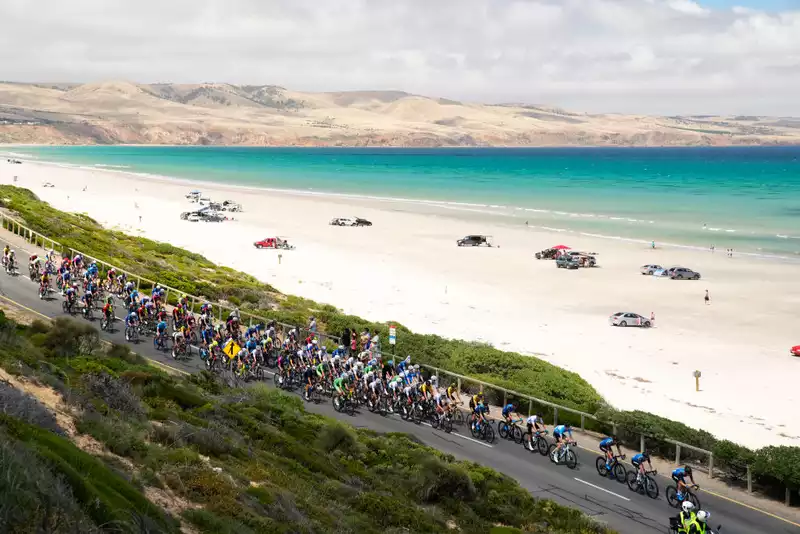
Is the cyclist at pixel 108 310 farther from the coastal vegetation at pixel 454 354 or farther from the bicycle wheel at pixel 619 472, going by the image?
the bicycle wheel at pixel 619 472

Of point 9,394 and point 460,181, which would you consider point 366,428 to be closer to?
point 9,394

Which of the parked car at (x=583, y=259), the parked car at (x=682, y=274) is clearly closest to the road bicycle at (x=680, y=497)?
the parked car at (x=682, y=274)

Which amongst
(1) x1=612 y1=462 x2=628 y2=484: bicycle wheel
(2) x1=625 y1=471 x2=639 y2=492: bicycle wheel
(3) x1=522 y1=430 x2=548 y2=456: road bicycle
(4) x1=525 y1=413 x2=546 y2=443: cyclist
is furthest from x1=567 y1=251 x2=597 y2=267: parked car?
(2) x1=625 y1=471 x2=639 y2=492: bicycle wheel

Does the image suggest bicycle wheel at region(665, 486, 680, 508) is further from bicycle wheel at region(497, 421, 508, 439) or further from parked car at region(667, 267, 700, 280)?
parked car at region(667, 267, 700, 280)

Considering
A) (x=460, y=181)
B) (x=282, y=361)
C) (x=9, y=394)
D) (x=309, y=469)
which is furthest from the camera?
(x=460, y=181)

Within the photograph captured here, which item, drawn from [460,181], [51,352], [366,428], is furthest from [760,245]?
[460,181]
